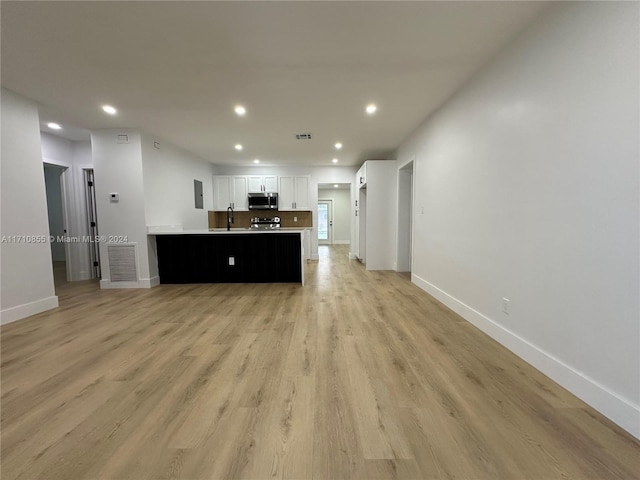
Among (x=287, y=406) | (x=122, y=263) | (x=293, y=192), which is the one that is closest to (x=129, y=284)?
(x=122, y=263)

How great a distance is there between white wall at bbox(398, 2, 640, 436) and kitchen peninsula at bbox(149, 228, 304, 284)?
9.27ft

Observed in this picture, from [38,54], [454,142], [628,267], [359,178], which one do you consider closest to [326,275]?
[359,178]

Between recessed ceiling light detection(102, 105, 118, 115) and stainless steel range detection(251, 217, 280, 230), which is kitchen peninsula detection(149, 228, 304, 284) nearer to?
recessed ceiling light detection(102, 105, 118, 115)

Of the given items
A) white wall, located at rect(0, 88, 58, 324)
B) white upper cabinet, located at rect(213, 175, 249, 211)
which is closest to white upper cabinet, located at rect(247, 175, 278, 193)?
white upper cabinet, located at rect(213, 175, 249, 211)

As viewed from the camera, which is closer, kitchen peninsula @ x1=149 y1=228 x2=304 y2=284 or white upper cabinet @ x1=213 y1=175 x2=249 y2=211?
kitchen peninsula @ x1=149 y1=228 x2=304 y2=284

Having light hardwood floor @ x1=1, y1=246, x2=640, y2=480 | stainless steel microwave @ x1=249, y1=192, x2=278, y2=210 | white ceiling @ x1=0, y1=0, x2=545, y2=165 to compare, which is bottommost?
light hardwood floor @ x1=1, y1=246, x2=640, y2=480

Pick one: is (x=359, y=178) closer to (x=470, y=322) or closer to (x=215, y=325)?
(x=470, y=322)

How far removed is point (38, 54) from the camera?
2164 millimetres

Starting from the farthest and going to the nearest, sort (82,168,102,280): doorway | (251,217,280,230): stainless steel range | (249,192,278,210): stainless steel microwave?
(251,217,280,230): stainless steel range, (249,192,278,210): stainless steel microwave, (82,168,102,280): doorway

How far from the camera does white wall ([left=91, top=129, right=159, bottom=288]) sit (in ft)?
13.0

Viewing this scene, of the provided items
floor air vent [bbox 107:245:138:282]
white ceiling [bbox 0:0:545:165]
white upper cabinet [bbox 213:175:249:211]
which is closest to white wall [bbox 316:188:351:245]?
white upper cabinet [bbox 213:175:249:211]

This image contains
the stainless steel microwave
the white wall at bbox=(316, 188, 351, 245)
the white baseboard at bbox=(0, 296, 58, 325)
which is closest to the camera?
the white baseboard at bbox=(0, 296, 58, 325)

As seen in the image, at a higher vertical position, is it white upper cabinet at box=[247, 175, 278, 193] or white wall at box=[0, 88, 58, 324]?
white upper cabinet at box=[247, 175, 278, 193]

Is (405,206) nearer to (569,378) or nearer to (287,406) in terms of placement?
(569,378)
